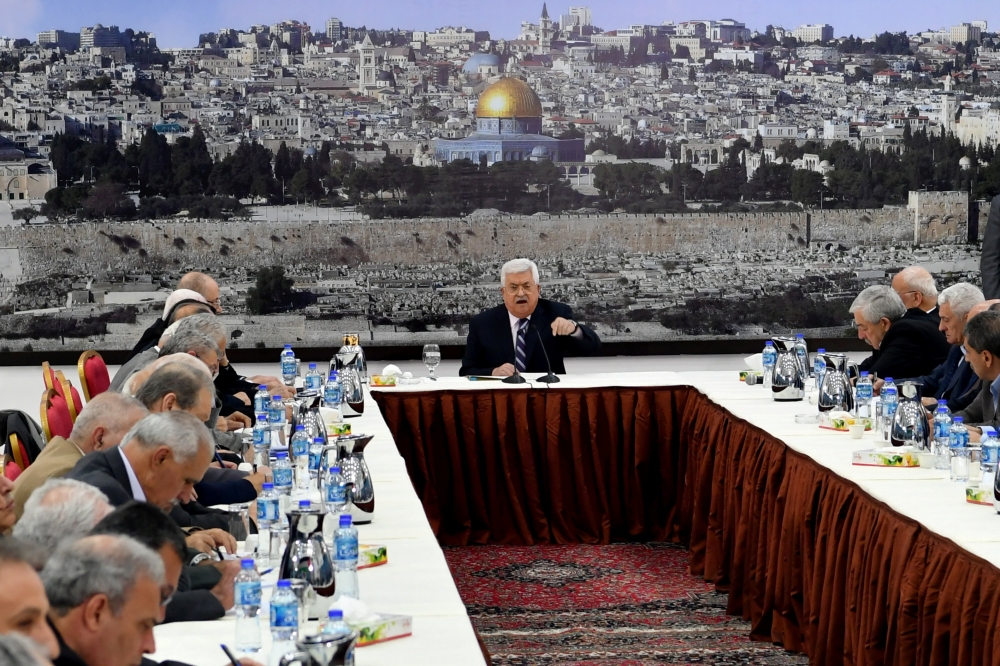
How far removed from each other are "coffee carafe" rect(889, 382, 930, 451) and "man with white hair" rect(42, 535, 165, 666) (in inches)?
108

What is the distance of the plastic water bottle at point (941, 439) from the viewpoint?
12.8 feet

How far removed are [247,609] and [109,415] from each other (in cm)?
130

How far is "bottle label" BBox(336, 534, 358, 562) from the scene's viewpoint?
8.73 ft

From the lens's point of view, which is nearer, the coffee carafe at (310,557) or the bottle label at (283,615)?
the bottle label at (283,615)

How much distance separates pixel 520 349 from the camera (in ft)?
21.0

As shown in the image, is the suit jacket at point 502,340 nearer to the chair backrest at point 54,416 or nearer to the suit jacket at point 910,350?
the suit jacket at point 910,350

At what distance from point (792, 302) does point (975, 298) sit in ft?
9.82

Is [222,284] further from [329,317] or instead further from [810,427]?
[810,427]

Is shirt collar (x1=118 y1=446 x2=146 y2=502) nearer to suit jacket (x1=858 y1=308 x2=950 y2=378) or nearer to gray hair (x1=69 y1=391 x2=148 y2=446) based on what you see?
gray hair (x1=69 y1=391 x2=148 y2=446)

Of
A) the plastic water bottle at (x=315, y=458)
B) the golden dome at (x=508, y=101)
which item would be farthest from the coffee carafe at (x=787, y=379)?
the golden dome at (x=508, y=101)

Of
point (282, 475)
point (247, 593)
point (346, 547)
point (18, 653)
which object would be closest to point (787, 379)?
point (282, 475)

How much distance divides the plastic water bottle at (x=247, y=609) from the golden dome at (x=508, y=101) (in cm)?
619

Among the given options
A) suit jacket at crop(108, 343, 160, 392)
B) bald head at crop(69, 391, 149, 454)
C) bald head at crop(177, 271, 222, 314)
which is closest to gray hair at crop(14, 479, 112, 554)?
bald head at crop(69, 391, 149, 454)

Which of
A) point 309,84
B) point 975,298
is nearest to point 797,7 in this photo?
point 309,84
